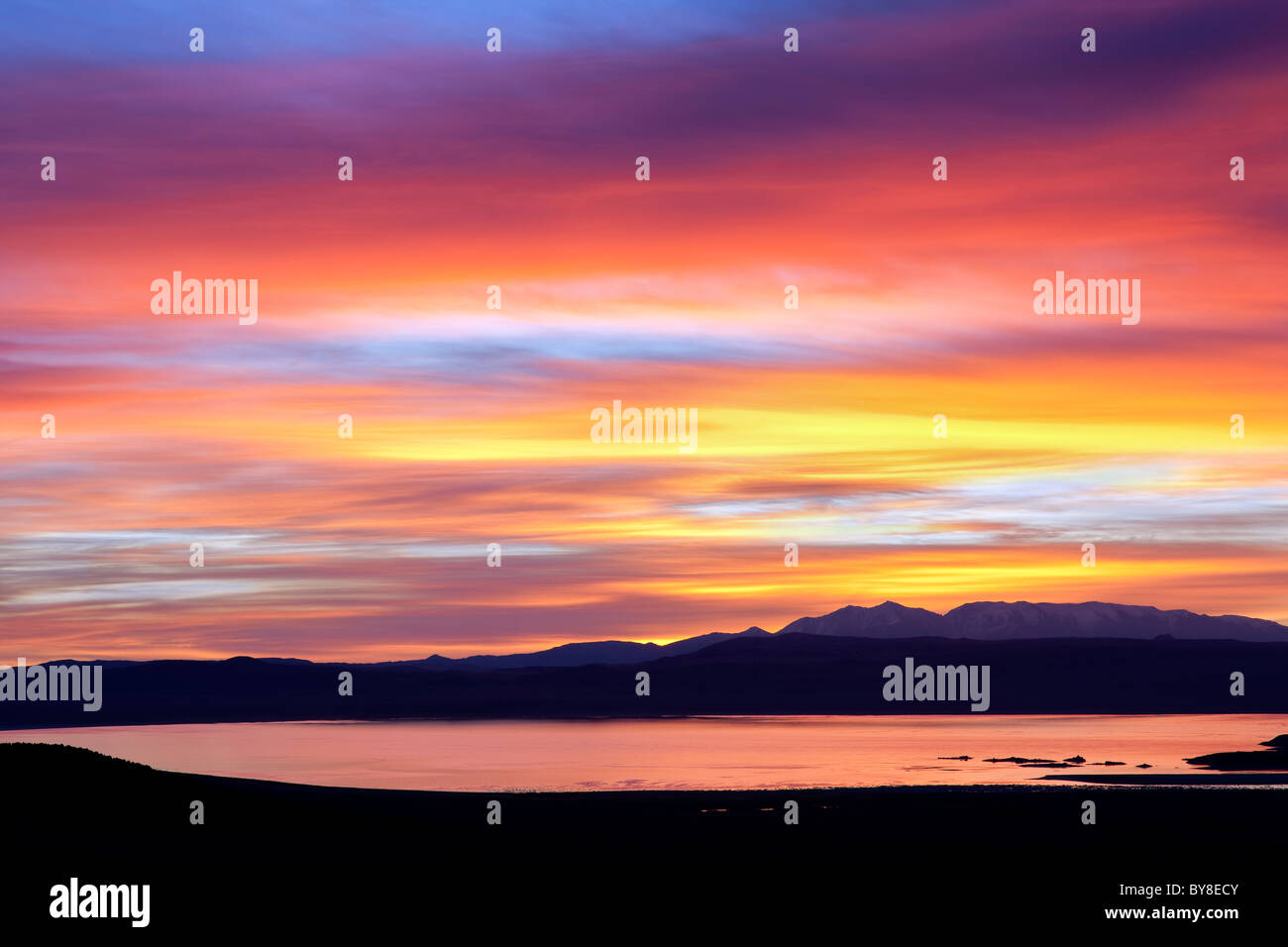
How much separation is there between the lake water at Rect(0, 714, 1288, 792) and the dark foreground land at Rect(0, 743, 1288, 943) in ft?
56.5

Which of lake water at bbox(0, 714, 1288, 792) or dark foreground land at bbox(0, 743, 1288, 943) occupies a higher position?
dark foreground land at bbox(0, 743, 1288, 943)

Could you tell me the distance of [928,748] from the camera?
10481cm

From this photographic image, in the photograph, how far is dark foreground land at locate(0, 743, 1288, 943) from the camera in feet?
93.3

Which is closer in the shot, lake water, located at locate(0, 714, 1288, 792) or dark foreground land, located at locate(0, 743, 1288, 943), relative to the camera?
dark foreground land, located at locate(0, 743, 1288, 943)

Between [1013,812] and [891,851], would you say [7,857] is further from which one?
[1013,812]
